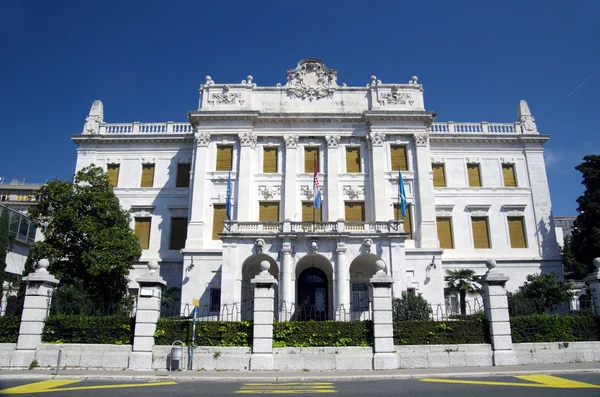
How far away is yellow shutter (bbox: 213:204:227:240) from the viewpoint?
30.1 metres

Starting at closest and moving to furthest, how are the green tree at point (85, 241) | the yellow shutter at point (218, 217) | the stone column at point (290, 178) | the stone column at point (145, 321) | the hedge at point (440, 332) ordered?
the stone column at point (145, 321) → the hedge at point (440, 332) → the green tree at point (85, 241) → the yellow shutter at point (218, 217) → the stone column at point (290, 178)

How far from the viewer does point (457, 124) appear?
113ft

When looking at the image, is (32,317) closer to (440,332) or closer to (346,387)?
(346,387)

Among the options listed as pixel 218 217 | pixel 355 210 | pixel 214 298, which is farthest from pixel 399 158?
pixel 214 298

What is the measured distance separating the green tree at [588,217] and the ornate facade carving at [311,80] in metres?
19.3

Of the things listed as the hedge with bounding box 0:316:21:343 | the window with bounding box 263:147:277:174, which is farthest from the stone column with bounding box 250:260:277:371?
the window with bounding box 263:147:277:174

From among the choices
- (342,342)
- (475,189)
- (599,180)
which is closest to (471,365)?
(342,342)

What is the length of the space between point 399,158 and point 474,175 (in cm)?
671

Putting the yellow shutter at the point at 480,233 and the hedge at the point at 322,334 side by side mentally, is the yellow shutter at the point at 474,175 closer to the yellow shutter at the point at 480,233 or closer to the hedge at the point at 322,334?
the yellow shutter at the point at 480,233

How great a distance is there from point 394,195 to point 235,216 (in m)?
11.0

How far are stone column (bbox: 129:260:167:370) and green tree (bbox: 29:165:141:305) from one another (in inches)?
415

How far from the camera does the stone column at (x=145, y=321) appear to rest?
47.6 feet

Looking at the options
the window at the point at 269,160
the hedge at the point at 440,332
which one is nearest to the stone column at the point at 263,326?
the hedge at the point at 440,332

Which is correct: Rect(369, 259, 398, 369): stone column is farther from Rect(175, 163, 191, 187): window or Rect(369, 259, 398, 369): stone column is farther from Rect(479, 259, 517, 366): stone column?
Rect(175, 163, 191, 187): window
